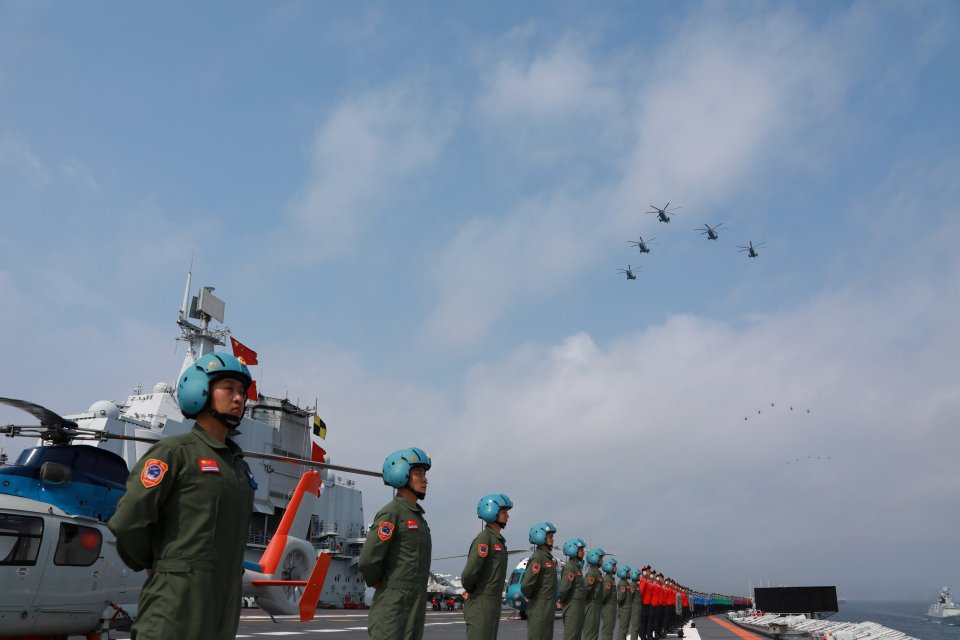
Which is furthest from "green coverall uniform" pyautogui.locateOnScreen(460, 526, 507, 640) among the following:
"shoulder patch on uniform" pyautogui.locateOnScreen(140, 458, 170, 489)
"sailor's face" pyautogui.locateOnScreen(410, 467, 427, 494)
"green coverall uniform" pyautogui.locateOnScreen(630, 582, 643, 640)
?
"green coverall uniform" pyautogui.locateOnScreen(630, 582, 643, 640)

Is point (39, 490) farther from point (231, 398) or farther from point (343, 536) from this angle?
point (343, 536)

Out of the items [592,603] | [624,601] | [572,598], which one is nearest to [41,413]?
[572,598]

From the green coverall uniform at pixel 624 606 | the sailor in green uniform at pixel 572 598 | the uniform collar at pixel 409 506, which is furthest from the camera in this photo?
the green coverall uniform at pixel 624 606

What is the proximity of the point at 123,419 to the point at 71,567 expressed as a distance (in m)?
29.3

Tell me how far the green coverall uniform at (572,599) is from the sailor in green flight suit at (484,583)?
10.3 feet

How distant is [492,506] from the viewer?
33.1ft

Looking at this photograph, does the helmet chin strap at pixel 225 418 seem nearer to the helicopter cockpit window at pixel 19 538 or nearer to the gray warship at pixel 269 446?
the helicopter cockpit window at pixel 19 538

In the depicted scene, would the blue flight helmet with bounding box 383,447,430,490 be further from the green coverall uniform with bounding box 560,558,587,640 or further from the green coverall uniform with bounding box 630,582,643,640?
the green coverall uniform with bounding box 630,582,643,640

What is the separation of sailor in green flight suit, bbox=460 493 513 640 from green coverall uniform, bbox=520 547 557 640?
137 cm

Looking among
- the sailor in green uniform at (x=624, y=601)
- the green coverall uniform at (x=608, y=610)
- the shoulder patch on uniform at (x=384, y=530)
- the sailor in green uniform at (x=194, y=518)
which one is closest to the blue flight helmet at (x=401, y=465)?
the shoulder patch on uniform at (x=384, y=530)

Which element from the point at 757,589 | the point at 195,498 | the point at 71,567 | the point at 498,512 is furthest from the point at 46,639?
the point at 757,589

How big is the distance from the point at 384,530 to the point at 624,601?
14439 mm

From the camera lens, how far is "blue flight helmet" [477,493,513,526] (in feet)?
32.8

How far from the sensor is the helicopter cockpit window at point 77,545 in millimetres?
9609
